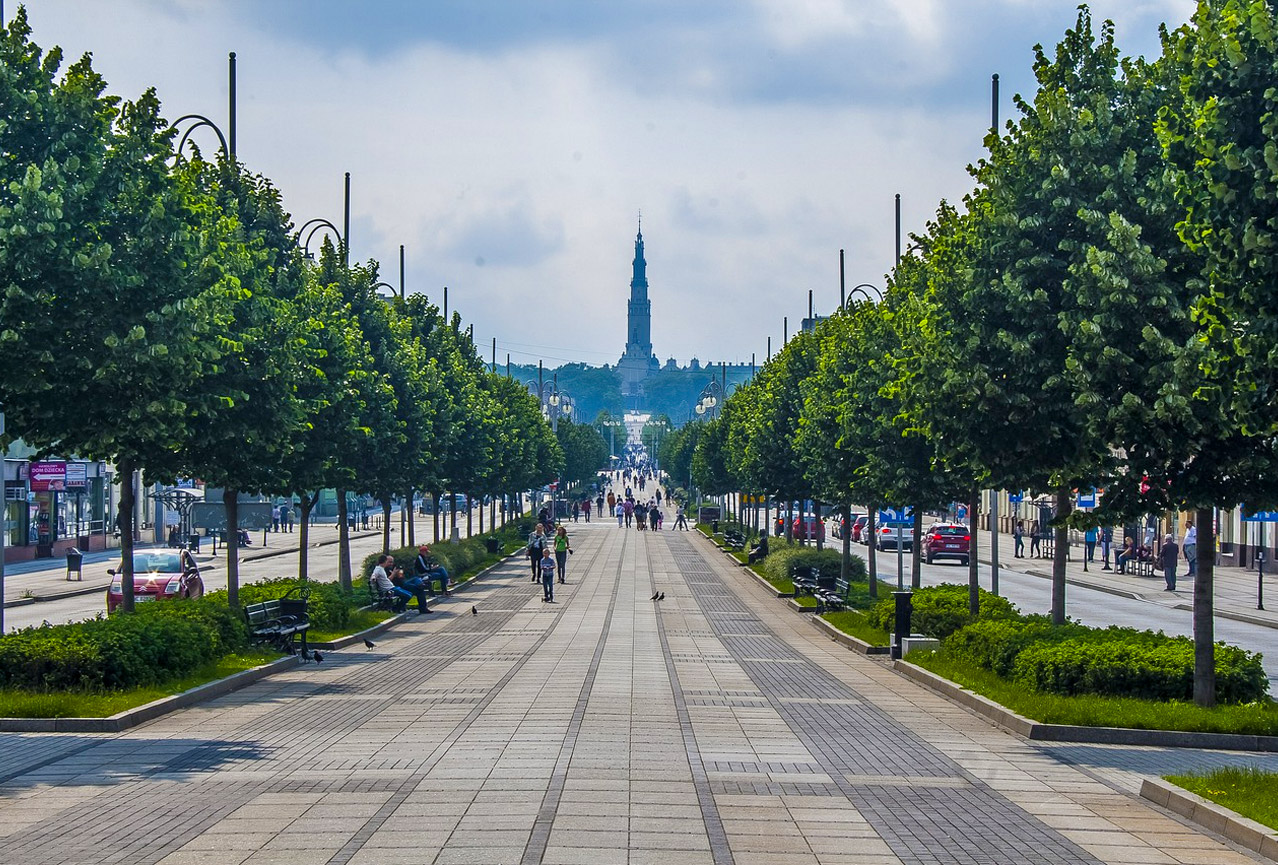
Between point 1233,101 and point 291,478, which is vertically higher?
point 1233,101

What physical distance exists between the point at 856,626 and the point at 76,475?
38.9 metres

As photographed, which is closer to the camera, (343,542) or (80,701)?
(80,701)

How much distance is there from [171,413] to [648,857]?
36.7ft

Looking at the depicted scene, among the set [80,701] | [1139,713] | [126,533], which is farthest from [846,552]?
[80,701]

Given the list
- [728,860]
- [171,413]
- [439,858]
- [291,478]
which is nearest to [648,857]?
[728,860]

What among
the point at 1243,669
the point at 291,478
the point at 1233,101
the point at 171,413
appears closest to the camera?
the point at 1233,101

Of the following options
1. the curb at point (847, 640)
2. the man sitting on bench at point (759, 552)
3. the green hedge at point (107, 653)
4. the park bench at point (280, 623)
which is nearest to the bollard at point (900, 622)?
the curb at point (847, 640)

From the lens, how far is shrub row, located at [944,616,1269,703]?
55.6 feet

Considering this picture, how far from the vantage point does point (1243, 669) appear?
55.7 feet

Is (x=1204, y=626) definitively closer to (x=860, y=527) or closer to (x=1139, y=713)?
(x=1139, y=713)

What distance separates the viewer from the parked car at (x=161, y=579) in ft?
103

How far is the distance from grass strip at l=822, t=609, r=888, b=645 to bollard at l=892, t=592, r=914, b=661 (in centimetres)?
211

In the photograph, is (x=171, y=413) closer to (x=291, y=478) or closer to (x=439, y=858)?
(x=291, y=478)

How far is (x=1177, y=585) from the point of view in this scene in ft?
166
